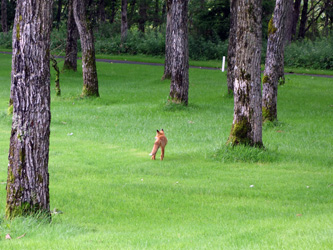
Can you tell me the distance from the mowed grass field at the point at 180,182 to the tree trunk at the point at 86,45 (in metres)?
1.68

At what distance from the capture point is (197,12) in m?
44.8

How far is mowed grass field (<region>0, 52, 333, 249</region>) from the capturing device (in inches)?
232

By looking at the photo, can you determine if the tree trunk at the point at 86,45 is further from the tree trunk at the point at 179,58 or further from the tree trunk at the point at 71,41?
the tree trunk at the point at 71,41

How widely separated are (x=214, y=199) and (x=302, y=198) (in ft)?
4.68

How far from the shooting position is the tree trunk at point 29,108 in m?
6.43

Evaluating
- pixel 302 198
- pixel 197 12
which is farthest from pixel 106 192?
pixel 197 12

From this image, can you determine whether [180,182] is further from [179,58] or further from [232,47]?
[232,47]

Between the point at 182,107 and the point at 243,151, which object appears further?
the point at 182,107

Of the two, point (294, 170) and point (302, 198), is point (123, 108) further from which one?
point (302, 198)

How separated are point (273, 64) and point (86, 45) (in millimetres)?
8810

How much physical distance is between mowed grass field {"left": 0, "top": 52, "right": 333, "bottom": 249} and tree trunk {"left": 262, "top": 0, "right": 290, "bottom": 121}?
1.98ft

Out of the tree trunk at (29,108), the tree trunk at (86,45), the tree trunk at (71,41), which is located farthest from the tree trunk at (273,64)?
the tree trunk at (71,41)

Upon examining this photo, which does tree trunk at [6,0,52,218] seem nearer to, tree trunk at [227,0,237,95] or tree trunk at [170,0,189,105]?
tree trunk at [170,0,189,105]

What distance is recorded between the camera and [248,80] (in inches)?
448
